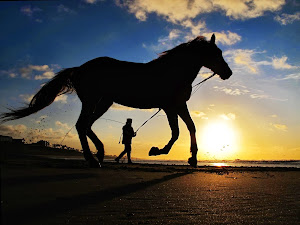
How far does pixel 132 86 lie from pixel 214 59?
2.28 meters

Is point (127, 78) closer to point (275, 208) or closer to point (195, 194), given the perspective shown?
point (195, 194)

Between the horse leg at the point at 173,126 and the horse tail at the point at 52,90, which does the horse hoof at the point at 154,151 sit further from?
the horse tail at the point at 52,90

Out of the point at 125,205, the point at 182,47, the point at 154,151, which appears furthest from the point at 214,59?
the point at 125,205

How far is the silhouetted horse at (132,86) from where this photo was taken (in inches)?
216

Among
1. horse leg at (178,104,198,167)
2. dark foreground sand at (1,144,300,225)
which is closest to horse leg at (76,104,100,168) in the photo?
horse leg at (178,104,198,167)

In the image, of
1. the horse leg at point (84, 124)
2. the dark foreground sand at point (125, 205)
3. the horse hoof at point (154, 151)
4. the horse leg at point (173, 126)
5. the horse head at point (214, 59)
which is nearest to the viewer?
the dark foreground sand at point (125, 205)

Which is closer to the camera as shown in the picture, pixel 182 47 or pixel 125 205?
pixel 125 205

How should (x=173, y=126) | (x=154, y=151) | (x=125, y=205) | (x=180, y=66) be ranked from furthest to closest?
(x=173, y=126) < (x=180, y=66) < (x=154, y=151) < (x=125, y=205)

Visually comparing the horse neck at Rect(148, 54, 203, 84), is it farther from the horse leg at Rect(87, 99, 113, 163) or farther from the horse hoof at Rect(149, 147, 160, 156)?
the horse hoof at Rect(149, 147, 160, 156)

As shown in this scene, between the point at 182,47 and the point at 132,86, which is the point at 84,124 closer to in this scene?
the point at 132,86

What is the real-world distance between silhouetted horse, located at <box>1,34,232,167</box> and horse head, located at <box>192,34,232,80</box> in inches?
3.7

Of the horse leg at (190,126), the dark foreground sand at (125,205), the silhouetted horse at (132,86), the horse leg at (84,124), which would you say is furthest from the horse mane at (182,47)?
the dark foreground sand at (125,205)

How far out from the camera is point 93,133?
6.22 meters

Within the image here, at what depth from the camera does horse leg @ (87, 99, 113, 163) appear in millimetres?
6184
